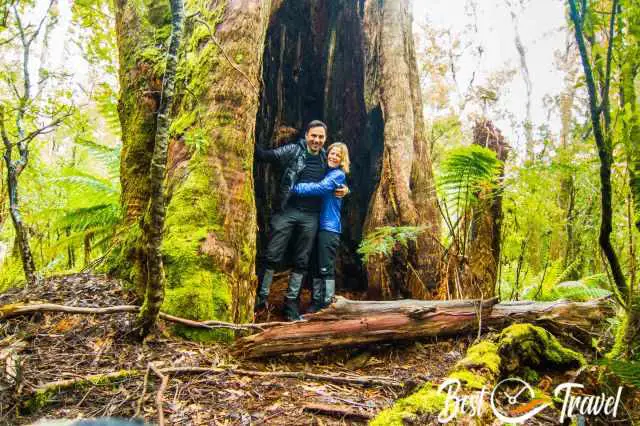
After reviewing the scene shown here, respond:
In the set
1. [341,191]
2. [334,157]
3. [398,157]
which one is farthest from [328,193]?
[398,157]

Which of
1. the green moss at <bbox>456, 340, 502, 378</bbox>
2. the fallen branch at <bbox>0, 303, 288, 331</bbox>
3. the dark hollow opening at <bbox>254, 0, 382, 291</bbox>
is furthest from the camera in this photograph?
the dark hollow opening at <bbox>254, 0, 382, 291</bbox>

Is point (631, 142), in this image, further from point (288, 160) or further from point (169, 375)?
point (288, 160)

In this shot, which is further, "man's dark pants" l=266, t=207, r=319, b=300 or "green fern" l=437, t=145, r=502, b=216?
"man's dark pants" l=266, t=207, r=319, b=300

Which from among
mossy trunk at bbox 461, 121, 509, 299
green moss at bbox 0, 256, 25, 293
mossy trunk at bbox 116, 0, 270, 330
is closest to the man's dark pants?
mossy trunk at bbox 116, 0, 270, 330

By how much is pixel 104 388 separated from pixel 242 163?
2015 mm

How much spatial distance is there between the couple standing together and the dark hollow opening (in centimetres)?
63

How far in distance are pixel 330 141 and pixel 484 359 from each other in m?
4.20

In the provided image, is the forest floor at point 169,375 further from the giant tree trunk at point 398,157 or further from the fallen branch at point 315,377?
the giant tree trunk at point 398,157

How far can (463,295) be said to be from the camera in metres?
4.49

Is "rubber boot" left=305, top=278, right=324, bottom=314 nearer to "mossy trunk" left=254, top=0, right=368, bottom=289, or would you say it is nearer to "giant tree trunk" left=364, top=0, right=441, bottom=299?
"giant tree trunk" left=364, top=0, right=441, bottom=299

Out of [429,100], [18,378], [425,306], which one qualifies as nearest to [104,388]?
[18,378]

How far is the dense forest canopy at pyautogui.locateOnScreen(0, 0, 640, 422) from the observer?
2.09m

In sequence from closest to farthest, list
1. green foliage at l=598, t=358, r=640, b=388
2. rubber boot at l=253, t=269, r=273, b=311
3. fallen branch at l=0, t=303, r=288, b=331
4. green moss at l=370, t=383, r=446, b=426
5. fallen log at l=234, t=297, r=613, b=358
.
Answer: green foliage at l=598, t=358, r=640, b=388 → green moss at l=370, t=383, r=446, b=426 → fallen branch at l=0, t=303, r=288, b=331 → fallen log at l=234, t=297, r=613, b=358 → rubber boot at l=253, t=269, r=273, b=311

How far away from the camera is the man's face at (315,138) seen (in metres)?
5.13
